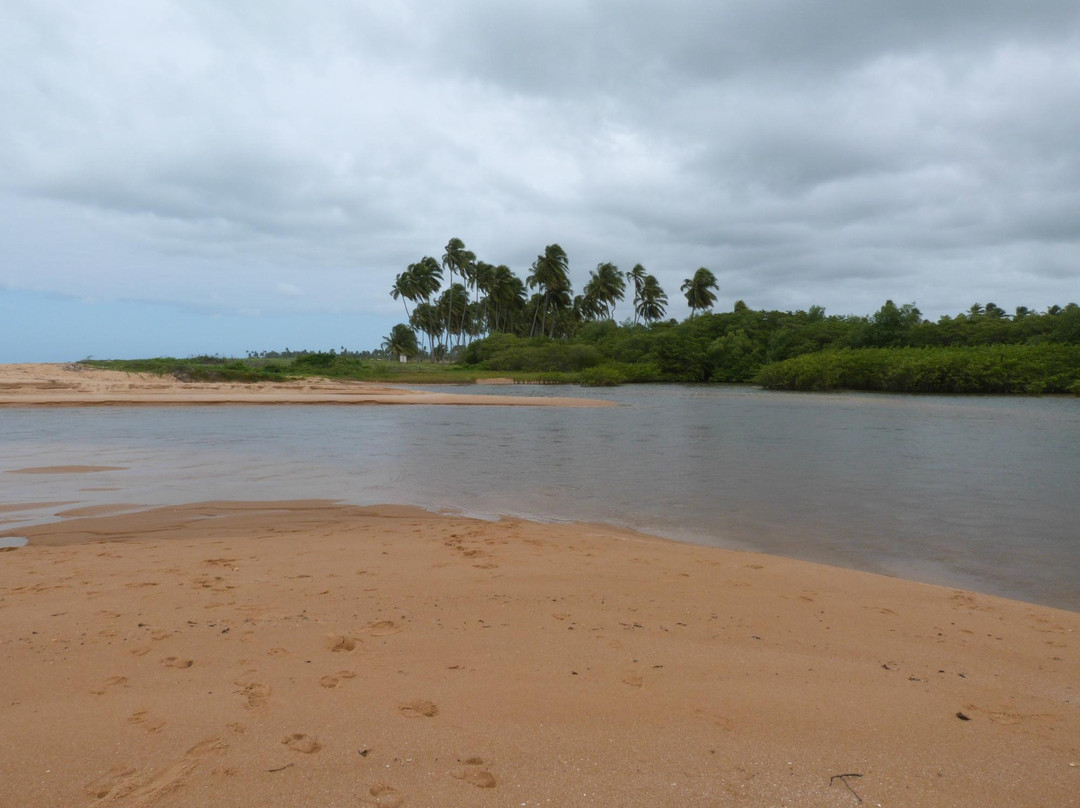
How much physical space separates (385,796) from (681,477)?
9.54 meters

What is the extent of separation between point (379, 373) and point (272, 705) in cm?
5613

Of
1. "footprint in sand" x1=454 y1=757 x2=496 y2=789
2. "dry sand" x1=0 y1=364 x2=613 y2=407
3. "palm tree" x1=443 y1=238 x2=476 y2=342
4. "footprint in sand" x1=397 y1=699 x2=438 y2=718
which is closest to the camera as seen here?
"footprint in sand" x1=454 y1=757 x2=496 y2=789

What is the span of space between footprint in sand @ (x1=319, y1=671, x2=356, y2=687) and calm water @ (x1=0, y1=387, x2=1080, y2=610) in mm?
4679

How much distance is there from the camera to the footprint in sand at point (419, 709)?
282 centimetres

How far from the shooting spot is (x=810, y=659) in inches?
140

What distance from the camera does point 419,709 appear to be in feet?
9.43

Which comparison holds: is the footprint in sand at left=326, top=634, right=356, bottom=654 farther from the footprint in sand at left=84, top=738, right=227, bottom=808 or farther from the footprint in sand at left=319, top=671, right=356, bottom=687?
the footprint in sand at left=84, top=738, right=227, bottom=808

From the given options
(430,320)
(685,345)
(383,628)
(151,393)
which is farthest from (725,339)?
(383,628)

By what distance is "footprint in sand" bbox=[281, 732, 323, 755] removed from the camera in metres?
2.55

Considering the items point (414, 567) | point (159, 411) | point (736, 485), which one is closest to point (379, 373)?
point (159, 411)

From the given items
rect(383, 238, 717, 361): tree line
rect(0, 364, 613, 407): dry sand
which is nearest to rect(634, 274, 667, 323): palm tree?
rect(383, 238, 717, 361): tree line

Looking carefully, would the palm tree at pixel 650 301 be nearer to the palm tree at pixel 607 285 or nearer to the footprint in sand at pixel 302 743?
the palm tree at pixel 607 285

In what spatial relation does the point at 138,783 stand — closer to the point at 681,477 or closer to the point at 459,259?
the point at 681,477

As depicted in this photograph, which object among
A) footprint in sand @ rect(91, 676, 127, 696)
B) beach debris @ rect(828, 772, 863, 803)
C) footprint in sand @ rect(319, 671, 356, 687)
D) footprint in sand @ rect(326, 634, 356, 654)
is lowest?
beach debris @ rect(828, 772, 863, 803)
